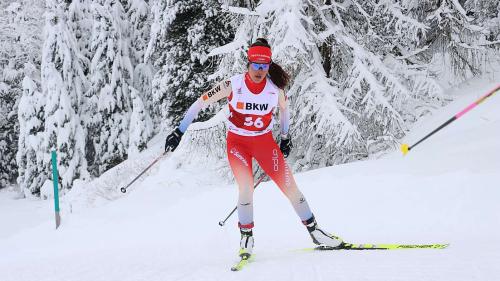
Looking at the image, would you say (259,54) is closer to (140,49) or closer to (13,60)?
(140,49)

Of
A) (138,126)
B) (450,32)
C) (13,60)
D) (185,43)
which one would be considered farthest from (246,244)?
(13,60)

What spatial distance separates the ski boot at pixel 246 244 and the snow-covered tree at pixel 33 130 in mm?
18533

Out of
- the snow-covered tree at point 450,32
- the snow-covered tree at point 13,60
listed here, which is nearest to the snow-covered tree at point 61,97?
the snow-covered tree at point 13,60

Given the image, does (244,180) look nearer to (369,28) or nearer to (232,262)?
(232,262)

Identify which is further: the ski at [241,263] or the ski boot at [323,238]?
the ski boot at [323,238]

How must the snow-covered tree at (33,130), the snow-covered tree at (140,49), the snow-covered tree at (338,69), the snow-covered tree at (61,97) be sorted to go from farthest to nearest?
the snow-covered tree at (140,49) < the snow-covered tree at (33,130) < the snow-covered tree at (61,97) < the snow-covered tree at (338,69)

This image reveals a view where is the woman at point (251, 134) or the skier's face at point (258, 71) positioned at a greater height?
the skier's face at point (258, 71)

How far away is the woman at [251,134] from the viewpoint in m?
4.60

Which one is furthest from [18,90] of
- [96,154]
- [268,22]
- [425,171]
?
[425,171]

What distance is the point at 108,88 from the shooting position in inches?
832

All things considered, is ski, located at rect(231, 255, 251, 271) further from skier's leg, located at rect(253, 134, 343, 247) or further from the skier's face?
the skier's face

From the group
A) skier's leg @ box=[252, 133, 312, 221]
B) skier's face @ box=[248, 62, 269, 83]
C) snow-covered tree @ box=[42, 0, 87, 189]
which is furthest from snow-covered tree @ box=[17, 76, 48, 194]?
skier's face @ box=[248, 62, 269, 83]

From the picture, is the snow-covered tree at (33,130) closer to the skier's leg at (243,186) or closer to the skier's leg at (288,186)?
the skier's leg at (243,186)

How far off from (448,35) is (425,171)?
5086 mm
